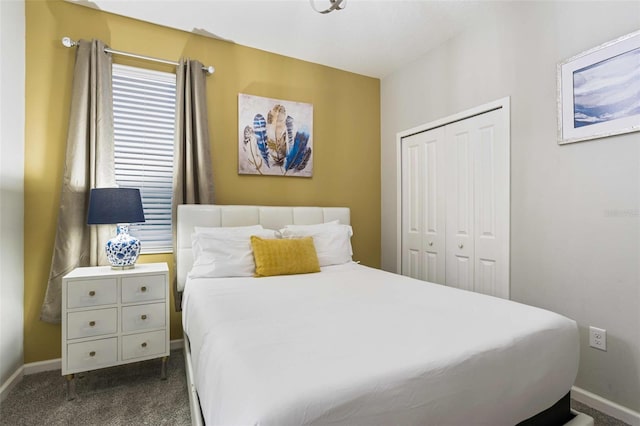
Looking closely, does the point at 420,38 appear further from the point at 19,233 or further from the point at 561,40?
the point at 19,233

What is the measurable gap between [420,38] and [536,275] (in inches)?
85.3

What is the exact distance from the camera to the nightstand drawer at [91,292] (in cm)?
200

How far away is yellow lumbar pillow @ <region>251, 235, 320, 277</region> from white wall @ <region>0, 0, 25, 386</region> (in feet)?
5.05

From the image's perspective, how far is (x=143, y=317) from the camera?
2.16m

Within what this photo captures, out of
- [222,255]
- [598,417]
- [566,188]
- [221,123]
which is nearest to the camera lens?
[598,417]

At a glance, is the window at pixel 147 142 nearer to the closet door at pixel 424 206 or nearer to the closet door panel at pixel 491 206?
the closet door at pixel 424 206

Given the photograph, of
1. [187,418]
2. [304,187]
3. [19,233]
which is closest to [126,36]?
[19,233]

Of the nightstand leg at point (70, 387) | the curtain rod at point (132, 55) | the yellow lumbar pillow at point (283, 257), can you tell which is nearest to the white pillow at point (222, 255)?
the yellow lumbar pillow at point (283, 257)

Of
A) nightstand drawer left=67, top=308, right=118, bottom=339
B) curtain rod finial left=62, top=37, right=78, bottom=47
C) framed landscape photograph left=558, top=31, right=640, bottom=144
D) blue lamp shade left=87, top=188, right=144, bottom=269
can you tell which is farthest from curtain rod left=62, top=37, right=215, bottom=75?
framed landscape photograph left=558, top=31, right=640, bottom=144

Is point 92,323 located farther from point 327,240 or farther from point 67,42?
point 67,42

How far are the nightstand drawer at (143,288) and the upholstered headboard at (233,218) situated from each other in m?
0.38

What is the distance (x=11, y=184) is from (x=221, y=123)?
1522 millimetres

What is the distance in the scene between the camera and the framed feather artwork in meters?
3.04

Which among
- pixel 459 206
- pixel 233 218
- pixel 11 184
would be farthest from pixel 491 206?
pixel 11 184
